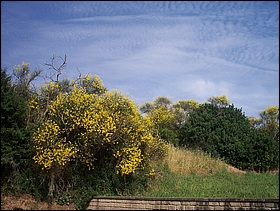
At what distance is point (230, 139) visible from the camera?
74.4 feet

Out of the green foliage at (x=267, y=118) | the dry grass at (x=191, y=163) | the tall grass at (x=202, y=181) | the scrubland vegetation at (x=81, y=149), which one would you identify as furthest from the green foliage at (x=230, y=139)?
the green foliage at (x=267, y=118)

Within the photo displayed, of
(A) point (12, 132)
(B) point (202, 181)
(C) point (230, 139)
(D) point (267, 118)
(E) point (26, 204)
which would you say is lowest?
(E) point (26, 204)

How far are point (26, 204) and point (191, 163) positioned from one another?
9206 millimetres

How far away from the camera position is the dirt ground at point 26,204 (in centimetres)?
1005

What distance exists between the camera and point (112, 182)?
1196cm

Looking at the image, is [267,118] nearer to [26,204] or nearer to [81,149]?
[81,149]

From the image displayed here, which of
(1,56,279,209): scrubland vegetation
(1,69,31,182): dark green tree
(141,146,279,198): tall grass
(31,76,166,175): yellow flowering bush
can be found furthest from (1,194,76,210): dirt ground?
(141,146,279,198): tall grass

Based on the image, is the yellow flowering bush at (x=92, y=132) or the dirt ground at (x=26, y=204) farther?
the yellow flowering bush at (x=92, y=132)

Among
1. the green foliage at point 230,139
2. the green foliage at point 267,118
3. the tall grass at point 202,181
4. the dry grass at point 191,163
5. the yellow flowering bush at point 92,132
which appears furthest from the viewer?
the green foliage at point 267,118

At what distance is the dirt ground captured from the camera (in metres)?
10.1

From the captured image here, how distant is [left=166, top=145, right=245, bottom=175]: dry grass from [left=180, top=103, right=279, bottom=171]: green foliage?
3336 mm

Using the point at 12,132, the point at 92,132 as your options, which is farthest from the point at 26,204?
the point at 92,132

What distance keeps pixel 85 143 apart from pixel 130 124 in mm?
1757

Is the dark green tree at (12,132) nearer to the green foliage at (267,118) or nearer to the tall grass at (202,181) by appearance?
the tall grass at (202,181)
